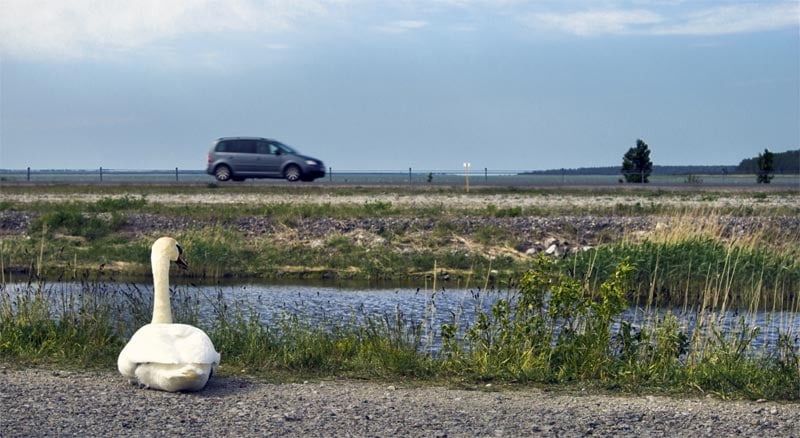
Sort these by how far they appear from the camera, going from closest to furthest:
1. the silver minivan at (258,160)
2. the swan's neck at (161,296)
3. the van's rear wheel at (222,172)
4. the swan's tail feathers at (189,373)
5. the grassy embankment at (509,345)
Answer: the swan's tail feathers at (189,373) < the swan's neck at (161,296) < the grassy embankment at (509,345) < the silver minivan at (258,160) < the van's rear wheel at (222,172)

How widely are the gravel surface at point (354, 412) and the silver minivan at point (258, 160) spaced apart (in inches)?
1321

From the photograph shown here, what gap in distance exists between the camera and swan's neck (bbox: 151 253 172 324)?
934cm

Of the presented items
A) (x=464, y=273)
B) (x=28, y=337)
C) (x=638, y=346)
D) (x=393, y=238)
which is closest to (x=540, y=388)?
(x=638, y=346)

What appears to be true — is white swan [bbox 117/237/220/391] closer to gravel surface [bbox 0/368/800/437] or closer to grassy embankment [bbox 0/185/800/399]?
gravel surface [bbox 0/368/800/437]

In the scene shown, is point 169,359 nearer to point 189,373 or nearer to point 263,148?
point 189,373

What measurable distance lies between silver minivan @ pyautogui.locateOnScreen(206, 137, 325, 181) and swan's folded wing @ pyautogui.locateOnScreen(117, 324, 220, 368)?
112 feet

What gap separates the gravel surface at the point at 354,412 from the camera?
7.77 meters

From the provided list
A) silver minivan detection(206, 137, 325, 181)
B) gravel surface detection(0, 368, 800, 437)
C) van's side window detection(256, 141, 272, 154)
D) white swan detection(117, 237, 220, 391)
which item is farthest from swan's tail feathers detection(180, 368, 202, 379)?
van's side window detection(256, 141, 272, 154)

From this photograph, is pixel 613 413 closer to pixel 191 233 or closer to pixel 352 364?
pixel 352 364

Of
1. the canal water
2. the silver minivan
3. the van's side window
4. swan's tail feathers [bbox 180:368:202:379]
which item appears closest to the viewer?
swan's tail feathers [bbox 180:368:202:379]

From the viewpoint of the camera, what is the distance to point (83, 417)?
26.3 ft

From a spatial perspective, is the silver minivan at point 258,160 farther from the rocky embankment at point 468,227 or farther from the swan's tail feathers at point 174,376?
the swan's tail feathers at point 174,376

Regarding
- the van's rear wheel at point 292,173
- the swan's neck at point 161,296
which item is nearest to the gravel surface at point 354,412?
the swan's neck at point 161,296

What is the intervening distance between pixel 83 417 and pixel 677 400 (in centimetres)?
523
